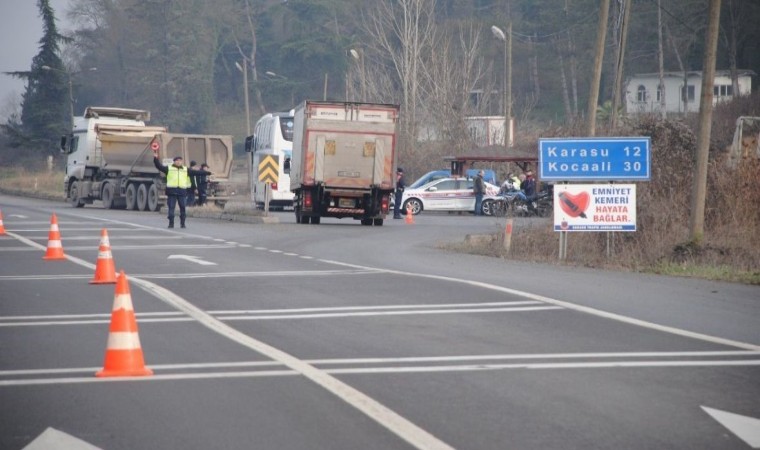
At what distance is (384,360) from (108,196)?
4064cm

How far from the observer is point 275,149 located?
151 ft

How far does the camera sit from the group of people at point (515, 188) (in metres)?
43.2

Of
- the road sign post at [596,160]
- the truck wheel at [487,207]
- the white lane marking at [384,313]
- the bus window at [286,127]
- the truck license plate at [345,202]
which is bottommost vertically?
the white lane marking at [384,313]

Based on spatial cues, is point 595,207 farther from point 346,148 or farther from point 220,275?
point 346,148

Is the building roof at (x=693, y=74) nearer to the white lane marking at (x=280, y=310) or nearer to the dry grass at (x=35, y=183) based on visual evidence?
the dry grass at (x=35, y=183)

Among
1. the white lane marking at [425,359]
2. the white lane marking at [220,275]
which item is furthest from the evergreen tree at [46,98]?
the white lane marking at [425,359]

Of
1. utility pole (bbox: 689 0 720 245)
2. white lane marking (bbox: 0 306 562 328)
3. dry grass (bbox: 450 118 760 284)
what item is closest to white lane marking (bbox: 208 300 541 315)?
white lane marking (bbox: 0 306 562 328)

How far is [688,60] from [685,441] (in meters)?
76.3

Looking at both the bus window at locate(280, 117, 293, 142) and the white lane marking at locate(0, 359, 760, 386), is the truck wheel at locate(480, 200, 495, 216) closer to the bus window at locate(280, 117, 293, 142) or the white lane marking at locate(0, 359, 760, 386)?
the bus window at locate(280, 117, 293, 142)

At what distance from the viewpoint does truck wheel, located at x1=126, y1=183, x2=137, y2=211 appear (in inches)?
1868

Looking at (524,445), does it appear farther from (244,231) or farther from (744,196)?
(244,231)

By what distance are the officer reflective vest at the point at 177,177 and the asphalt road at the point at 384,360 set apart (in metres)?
11.2

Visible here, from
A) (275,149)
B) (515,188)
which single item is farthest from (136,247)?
(515,188)

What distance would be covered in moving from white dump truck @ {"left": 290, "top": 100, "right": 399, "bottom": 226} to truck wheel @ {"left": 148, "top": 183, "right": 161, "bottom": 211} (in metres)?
13.4
